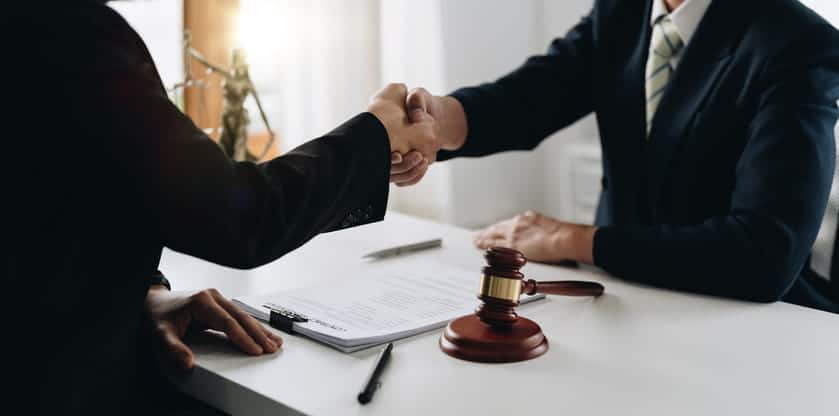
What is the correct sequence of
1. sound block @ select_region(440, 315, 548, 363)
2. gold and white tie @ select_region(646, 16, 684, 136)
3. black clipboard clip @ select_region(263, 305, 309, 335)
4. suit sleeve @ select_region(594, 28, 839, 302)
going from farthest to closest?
gold and white tie @ select_region(646, 16, 684, 136) < suit sleeve @ select_region(594, 28, 839, 302) < black clipboard clip @ select_region(263, 305, 309, 335) < sound block @ select_region(440, 315, 548, 363)

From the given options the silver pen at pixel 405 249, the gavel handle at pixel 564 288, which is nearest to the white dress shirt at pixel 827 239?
the gavel handle at pixel 564 288

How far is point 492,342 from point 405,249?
1.80ft

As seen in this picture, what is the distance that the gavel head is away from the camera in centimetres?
111

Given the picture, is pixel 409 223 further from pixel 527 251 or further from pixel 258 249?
pixel 258 249

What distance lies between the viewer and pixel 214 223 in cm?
94

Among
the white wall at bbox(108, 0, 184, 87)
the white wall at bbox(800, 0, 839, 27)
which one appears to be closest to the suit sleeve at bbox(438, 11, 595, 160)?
the white wall at bbox(800, 0, 839, 27)

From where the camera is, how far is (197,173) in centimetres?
92

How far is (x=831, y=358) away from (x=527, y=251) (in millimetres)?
548

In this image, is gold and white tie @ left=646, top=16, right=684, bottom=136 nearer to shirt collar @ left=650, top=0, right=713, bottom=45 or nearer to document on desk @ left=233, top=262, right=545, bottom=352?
shirt collar @ left=650, top=0, right=713, bottom=45

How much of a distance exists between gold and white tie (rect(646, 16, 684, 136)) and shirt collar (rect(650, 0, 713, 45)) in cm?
1

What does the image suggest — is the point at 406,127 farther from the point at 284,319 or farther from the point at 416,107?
the point at 284,319

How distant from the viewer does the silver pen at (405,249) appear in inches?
62.3

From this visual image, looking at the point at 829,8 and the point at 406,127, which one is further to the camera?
the point at 829,8

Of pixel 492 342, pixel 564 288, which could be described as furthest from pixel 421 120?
pixel 492 342
